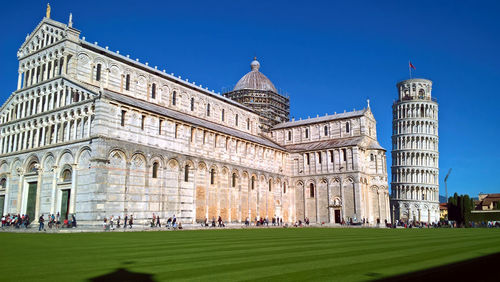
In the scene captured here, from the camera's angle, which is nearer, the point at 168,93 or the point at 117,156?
the point at 117,156

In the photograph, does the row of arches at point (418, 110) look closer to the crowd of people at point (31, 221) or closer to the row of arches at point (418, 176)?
the row of arches at point (418, 176)

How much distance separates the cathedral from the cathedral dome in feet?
34.2

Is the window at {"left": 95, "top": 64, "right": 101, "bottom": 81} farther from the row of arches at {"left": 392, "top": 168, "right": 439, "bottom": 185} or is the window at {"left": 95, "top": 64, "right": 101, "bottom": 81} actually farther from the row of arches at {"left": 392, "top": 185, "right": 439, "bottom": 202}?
the row of arches at {"left": 392, "top": 185, "right": 439, "bottom": 202}

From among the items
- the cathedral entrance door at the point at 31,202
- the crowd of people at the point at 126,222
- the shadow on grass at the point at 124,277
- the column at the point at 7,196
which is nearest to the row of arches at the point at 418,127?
the crowd of people at the point at 126,222

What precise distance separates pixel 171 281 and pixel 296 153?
50.7 m

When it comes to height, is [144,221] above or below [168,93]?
below

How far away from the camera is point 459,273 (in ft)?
29.4

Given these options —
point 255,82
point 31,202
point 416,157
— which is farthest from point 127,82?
point 416,157

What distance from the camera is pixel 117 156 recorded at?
33156mm

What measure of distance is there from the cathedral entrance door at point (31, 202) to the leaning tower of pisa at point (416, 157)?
6384cm

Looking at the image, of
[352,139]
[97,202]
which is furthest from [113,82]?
[352,139]

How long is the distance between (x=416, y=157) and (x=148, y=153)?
58.9 m

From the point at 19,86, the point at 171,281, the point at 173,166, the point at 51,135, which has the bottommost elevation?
the point at 171,281

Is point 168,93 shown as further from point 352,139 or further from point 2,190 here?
point 352,139
